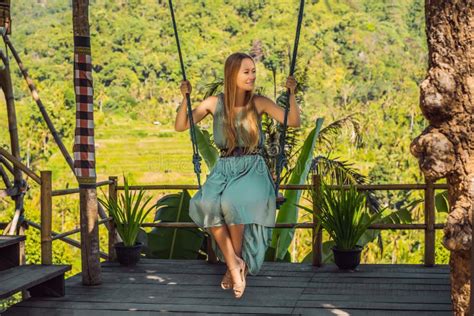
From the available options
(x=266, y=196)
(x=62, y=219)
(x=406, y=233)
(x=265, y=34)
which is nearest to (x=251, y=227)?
(x=266, y=196)

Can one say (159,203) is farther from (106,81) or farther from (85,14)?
(106,81)

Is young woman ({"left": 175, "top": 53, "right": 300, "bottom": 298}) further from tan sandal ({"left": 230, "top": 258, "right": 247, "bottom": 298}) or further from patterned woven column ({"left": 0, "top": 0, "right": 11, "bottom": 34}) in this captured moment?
patterned woven column ({"left": 0, "top": 0, "right": 11, "bottom": 34})

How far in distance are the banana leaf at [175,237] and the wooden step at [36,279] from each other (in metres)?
2.30

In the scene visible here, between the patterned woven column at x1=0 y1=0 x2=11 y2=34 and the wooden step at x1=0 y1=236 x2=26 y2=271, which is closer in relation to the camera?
the wooden step at x1=0 y1=236 x2=26 y2=271

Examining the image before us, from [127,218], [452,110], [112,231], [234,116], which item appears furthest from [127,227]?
[452,110]

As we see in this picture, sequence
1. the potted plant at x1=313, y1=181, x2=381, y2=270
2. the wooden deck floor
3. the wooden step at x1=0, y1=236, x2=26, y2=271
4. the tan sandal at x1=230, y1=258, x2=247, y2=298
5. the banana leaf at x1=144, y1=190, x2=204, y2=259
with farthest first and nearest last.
A: 1. the banana leaf at x1=144, y1=190, x2=204, y2=259
2. the potted plant at x1=313, y1=181, x2=381, y2=270
3. the wooden step at x1=0, y1=236, x2=26, y2=271
4. the wooden deck floor
5. the tan sandal at x1=230, y1=258, x2=247, y2=298

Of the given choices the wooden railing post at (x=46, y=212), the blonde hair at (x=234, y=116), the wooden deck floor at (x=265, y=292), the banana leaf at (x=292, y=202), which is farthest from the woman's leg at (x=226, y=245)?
the banana leaf at (x=292, y=202)

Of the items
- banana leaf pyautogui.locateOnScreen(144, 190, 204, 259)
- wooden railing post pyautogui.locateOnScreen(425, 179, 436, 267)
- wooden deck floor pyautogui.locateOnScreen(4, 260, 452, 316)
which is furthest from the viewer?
banana leaf pyautogui.locateOnScreen(144, 190, 204, 259)

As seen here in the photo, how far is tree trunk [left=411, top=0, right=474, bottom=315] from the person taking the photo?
2.92 metres

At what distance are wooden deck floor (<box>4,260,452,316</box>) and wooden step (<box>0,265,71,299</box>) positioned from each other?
0.09 metres

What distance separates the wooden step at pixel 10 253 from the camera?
4.89 metres

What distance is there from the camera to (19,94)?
56.4 meters

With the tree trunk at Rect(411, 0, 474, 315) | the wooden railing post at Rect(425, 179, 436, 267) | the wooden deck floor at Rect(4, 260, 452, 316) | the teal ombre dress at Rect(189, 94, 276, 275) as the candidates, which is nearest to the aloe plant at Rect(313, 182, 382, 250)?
the wooden deck floor at Rect(4, 260, 452, 316)

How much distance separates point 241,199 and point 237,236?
215 mm
